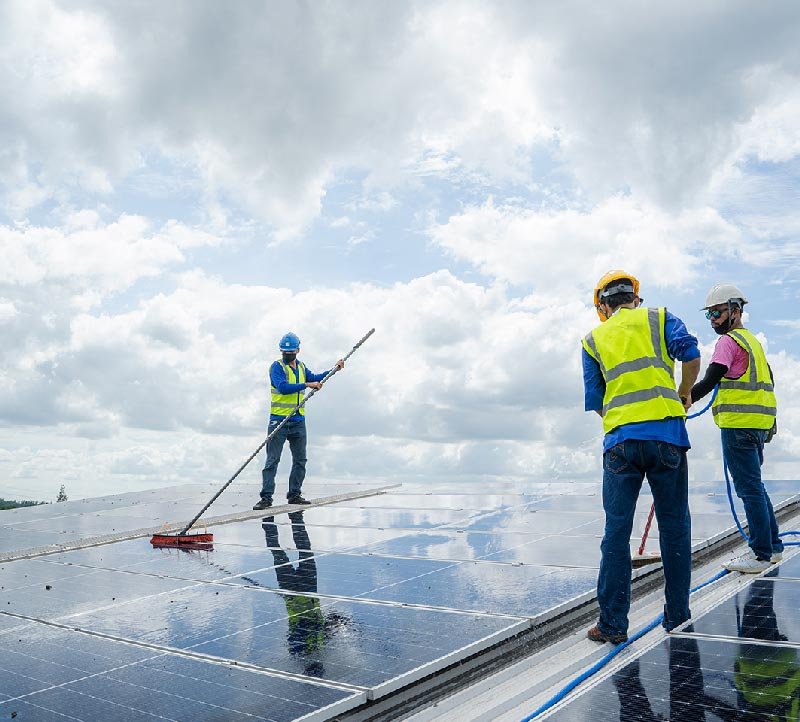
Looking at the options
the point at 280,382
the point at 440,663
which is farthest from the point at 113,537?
the point at 440,663

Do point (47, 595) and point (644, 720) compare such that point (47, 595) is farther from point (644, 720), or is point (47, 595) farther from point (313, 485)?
point (313, 485)

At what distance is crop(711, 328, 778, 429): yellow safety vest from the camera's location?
610 cm

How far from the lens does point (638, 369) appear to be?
14.5 ft

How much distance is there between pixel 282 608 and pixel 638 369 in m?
2.58

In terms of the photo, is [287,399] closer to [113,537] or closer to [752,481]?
[113,537]

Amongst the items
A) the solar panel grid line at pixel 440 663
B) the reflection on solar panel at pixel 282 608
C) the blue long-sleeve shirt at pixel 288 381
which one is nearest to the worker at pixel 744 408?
the reflection on solar panel at pixel 282 608

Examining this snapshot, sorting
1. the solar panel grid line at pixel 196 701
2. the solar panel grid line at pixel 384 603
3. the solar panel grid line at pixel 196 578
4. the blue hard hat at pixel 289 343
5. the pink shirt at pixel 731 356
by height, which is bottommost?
the solar panel grid line at pixel 196 701

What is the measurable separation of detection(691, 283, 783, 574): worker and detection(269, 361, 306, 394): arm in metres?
5.46

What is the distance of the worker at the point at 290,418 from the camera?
34.4ft

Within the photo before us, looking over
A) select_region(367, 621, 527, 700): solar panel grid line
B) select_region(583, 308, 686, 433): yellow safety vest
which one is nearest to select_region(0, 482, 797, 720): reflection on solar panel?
select_region(367, 621, 527, 700): solar panel grid line

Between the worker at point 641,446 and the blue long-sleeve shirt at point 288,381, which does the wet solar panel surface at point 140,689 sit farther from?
the blue long-sleeve shirt at point 288,381

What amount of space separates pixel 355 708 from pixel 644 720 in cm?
119

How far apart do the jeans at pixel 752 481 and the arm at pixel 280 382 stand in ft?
18.1

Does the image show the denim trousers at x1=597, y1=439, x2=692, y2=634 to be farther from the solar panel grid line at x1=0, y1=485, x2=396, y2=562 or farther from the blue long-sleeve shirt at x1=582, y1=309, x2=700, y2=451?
the solar panel grid line at x1=0, y1=485, x2=396, y2=562
